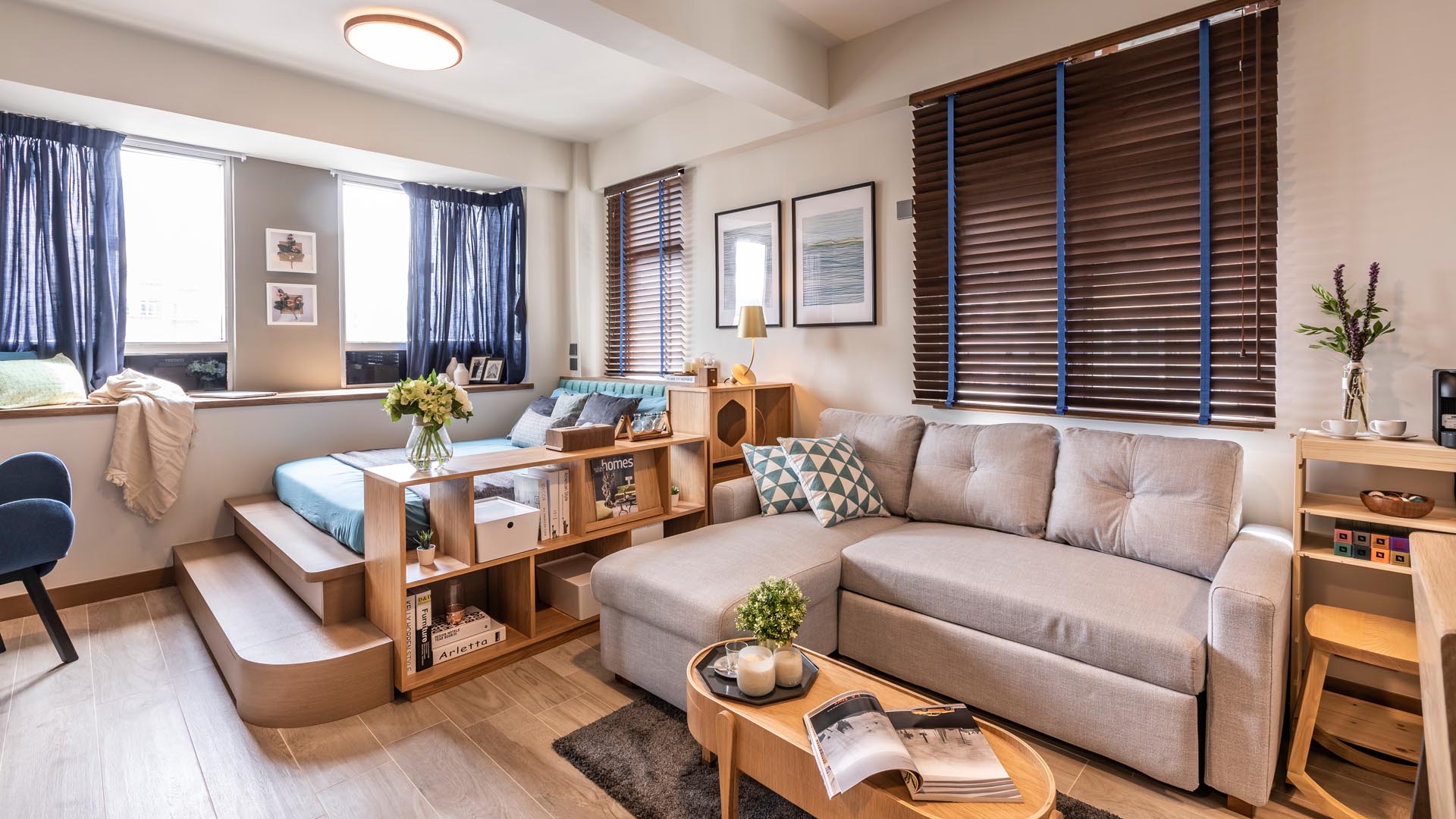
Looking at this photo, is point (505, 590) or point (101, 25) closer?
point (505, 590)

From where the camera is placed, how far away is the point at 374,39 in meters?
3.24

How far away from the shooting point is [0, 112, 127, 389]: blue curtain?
139 inches

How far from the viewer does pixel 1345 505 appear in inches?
87.2

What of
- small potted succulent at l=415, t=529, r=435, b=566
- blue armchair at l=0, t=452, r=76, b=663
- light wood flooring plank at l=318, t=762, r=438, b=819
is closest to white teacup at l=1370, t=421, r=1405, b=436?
light wood flooring plank at l=318, t=762, r=438, b=819

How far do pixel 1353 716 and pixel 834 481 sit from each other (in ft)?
6.37

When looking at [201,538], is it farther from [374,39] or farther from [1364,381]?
[1364,381]

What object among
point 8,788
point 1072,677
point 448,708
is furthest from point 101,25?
point 1072,677

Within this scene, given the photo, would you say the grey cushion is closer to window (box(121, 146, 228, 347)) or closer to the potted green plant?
the potted green plant

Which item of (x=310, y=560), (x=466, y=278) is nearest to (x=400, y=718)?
(x=310, y=560)

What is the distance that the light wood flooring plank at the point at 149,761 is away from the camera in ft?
6.33

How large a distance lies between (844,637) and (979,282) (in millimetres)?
1826

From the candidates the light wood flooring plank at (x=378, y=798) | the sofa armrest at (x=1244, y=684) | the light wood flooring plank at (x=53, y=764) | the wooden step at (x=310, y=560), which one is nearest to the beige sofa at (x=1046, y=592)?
the sofa armrest at (x=1244, y=684)

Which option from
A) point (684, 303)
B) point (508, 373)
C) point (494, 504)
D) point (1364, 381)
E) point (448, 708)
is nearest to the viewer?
point (1364, 381)

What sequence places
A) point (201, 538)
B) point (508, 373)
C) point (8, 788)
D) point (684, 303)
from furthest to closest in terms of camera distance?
point (508, 373)
point (684, 303)
point (201, 538)
point (8, 788)
